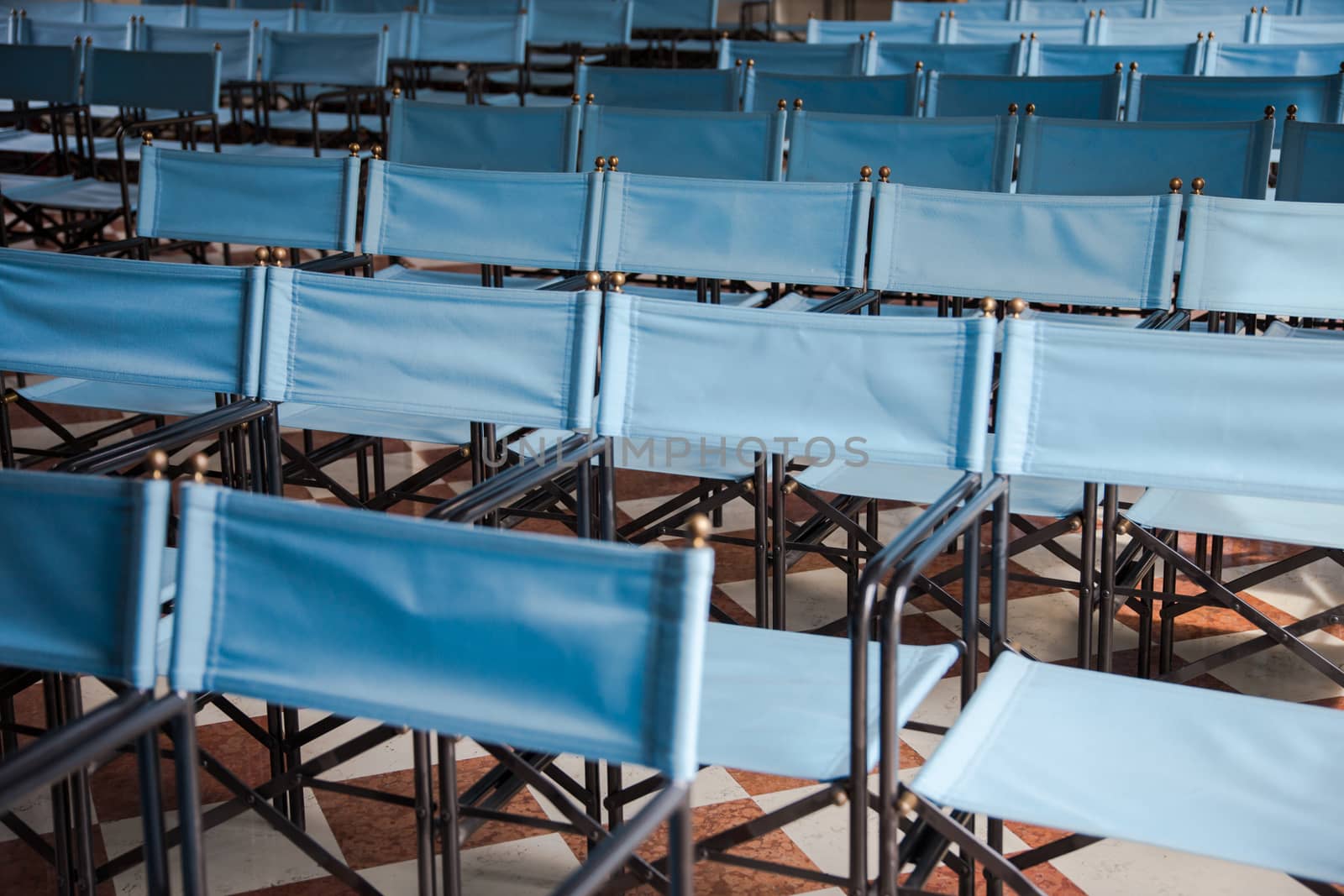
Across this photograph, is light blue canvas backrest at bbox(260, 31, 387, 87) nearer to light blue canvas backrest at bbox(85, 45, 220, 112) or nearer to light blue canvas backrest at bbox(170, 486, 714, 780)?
light blue canvas backrest at bbox(85, 45, 220, 112)

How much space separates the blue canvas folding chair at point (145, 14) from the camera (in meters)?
7.69

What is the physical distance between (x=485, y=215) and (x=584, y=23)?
3.91 metres

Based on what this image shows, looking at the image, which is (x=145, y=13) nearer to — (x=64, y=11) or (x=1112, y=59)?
(x=64, y=11)

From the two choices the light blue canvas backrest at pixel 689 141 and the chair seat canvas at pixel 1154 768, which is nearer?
the chair seat canvas at pixel 1154 768

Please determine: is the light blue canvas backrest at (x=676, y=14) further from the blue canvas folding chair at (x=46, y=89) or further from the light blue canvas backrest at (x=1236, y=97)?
the light blue canvas backrest at (x=1236, y=97)

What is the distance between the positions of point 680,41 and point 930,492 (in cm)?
667

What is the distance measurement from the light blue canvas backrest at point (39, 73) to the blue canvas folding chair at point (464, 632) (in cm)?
492

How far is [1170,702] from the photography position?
1759 mm

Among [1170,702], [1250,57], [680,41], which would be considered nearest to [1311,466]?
[1170,702]

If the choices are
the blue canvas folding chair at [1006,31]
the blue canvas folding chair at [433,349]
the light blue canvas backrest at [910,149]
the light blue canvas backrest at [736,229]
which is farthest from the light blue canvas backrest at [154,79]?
the blue canvas folding chair at [433,349]

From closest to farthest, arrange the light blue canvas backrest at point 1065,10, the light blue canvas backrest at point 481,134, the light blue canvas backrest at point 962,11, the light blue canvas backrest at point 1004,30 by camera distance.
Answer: the light blue canvas backrest at point 481,134 < the light blue canvas backrest at point 1004,30 < the light blue canvas backrest at point 1065,10 < the light blue canvas backrest at point 962,11

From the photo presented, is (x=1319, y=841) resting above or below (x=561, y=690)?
below

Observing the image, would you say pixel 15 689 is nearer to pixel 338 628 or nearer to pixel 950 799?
pixel 338 628

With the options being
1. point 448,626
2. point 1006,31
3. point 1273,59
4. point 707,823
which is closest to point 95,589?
point 448,626
